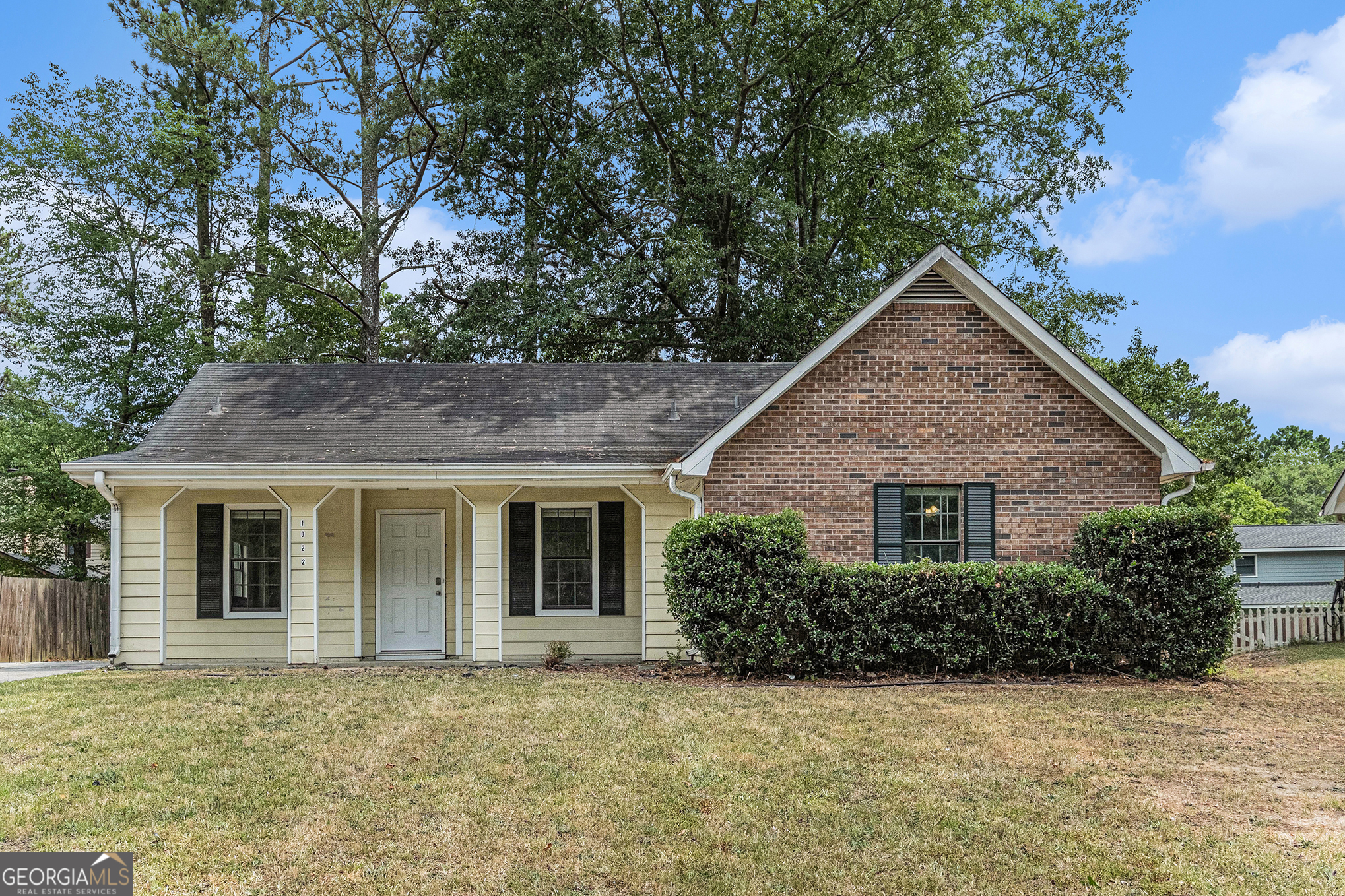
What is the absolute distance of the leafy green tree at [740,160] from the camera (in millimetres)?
21750

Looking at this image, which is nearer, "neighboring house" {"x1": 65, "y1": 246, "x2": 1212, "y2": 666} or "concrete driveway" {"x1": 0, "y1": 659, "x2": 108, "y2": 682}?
"neighboring house" {"x1": 65, "y1": 246, "x2": 1212, "y2": 666}

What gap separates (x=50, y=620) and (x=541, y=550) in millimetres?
9030

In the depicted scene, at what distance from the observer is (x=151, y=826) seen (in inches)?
206

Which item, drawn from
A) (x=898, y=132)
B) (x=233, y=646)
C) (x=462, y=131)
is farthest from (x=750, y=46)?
(x=233, y=646)

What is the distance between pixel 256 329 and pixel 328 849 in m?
20.5

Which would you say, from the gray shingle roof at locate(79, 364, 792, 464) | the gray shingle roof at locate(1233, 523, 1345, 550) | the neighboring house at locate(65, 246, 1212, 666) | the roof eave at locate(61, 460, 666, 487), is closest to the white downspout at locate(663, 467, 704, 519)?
the neighboring house at locate(65, 246, 1212, 666)

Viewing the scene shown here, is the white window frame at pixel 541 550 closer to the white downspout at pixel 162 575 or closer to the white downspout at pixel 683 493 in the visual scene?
the white downspout at pixel 683 493

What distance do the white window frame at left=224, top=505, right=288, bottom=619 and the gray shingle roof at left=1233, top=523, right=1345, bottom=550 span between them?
25573mm

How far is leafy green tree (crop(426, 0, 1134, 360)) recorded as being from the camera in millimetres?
21750

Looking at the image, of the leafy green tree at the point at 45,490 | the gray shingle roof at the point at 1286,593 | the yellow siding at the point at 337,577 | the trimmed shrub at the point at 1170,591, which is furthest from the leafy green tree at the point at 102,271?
the gray shingle roof at the point at 1286,593

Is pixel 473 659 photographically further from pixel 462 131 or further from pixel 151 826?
pixel 462 131

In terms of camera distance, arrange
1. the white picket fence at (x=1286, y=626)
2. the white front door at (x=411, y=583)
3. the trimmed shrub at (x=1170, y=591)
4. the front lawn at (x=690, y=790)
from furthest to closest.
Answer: the white picket fence at (x=1286, y=626) < the white front door at (x=411, y=583) < the trimmed shrub at (x=1170, y=591) < the front lawn at (x=690, y=790)

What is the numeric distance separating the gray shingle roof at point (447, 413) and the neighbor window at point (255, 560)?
1074 mm

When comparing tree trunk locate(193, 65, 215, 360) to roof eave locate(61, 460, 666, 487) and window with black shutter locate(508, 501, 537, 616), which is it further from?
window with black shutter locate(508, 501, 537, 616)
